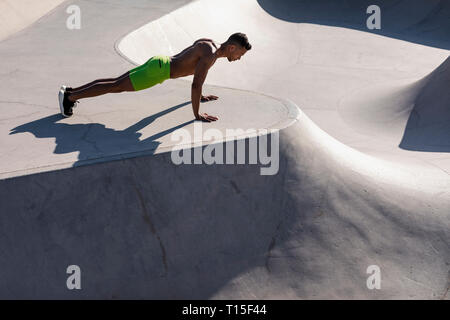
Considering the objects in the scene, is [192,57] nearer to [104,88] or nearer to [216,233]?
[104,88]

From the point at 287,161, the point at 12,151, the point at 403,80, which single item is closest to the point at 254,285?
the point at 287,161

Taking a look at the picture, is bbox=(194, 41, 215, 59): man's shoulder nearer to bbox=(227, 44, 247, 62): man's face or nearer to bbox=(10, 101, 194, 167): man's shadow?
bbox=(227, 44, 247, 62): man's face

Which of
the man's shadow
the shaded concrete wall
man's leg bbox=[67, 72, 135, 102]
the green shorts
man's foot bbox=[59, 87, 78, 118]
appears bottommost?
the shaded concrete wall

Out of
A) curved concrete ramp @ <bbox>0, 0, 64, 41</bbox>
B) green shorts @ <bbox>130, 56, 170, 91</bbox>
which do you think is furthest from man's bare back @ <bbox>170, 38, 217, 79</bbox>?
Result: curved concrete ramp @ <bbox>0, 0, 64, 41</bbox>

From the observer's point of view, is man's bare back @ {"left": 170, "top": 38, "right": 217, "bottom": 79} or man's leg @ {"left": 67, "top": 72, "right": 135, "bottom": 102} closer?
man's bare back @ {"left": 170, "top": 38, "right": 217, "bottom": 79}

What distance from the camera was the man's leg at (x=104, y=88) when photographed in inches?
233

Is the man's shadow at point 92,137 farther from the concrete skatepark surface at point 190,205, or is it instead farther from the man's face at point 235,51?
the man's face at point 235,51

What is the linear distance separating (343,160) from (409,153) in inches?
111

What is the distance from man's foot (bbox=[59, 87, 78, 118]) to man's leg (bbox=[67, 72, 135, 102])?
41mm

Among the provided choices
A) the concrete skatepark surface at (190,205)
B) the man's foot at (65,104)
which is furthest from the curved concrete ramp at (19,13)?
the man's foot at (65,104)

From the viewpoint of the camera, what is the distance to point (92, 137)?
5676 mm

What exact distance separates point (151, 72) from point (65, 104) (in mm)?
1297

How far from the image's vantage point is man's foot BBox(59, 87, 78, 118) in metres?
6.16

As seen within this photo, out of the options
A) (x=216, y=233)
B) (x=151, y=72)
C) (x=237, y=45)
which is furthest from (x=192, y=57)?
(x=216, y=233)
